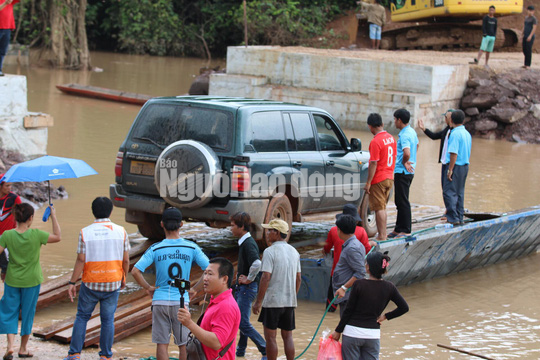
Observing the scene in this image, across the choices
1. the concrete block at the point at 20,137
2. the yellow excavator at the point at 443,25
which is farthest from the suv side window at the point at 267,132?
the yellow excavator at the point at 443,25

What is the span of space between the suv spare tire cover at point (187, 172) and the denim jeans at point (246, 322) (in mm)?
1775

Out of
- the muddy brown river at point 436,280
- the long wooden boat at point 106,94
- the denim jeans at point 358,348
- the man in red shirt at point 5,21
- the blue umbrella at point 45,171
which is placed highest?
the man in red shirt at point 5,21

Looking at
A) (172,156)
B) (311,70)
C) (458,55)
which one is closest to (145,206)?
(172,156)

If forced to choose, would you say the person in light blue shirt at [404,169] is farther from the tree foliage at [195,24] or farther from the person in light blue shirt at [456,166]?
the tree foliage at [195,24]

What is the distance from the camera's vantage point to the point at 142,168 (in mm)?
9141

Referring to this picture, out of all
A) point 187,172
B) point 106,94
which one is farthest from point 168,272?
point 106,94

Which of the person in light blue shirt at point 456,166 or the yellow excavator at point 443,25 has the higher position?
the yellow excavator at point 443,25

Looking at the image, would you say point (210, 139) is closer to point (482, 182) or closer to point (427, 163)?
point (482, 182)

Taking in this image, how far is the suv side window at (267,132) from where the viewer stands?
9.10m

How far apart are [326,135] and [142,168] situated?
2.55 m

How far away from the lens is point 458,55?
27922 mm

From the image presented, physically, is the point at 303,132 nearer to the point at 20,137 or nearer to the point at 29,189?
the point at 29,189

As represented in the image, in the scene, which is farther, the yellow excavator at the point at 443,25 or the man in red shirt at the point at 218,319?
the yellow excavator at the point at 443,25

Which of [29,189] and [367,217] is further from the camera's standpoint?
[29,189]
